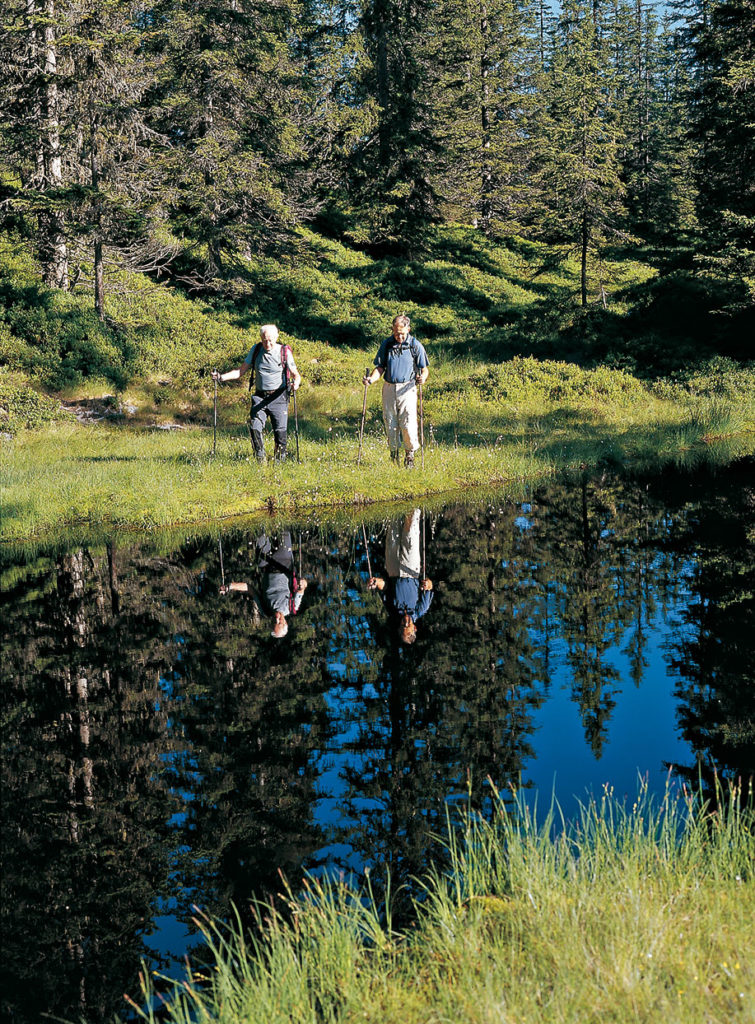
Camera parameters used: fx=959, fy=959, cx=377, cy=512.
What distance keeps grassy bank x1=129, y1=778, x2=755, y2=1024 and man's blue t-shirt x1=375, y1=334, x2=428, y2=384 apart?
1156 centimetres

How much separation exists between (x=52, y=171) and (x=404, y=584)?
867 inches

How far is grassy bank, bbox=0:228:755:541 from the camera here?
605 inches

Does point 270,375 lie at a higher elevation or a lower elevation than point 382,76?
lower

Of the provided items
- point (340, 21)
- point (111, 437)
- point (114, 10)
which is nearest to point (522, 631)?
point (111, 437)

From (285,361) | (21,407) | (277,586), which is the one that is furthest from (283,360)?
(21,407)

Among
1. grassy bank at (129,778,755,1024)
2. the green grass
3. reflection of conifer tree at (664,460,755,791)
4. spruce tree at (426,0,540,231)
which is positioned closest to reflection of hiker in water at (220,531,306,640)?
the green grass

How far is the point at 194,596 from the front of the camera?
993 cm

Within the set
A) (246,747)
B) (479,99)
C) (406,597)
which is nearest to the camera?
(246,747)

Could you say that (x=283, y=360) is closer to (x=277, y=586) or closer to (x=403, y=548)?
(x=403, y=548)

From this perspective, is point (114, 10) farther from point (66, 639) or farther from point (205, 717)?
point (205, 717)

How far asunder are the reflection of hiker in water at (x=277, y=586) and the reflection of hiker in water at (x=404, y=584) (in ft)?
2.88

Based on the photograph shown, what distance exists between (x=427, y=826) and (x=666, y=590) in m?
5.55

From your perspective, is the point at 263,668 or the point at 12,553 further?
the point at 12,553

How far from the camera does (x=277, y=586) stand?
1026 centimetres
